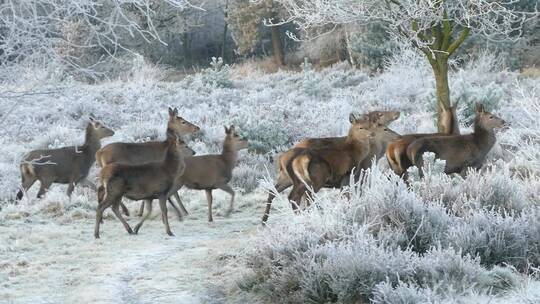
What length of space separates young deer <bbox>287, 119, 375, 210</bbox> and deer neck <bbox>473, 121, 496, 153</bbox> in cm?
204

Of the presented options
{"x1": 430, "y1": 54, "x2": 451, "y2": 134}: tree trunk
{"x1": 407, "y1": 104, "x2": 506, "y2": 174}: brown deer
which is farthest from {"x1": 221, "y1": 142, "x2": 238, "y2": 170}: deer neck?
{"x1": 430, "y1": 54, "x2": 451, "y2": 134}: tree trunk

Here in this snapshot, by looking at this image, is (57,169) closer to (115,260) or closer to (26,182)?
(26,182)

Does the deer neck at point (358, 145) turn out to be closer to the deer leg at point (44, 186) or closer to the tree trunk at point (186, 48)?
the deer leg at point (44, 186)

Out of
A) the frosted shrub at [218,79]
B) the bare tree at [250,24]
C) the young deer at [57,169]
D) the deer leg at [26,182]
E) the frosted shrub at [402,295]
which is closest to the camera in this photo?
the frosted shrub at [402,295]

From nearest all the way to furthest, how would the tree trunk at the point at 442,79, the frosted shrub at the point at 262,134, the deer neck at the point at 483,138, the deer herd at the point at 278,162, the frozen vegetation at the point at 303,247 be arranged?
the frozen vegetation at the point at 303,247 < the deer herd at the point at 278,162 < the deer neck at the point at 483,138 < the tree trunk at the point at 442,79 < the frosted shrub at the point at 262,134

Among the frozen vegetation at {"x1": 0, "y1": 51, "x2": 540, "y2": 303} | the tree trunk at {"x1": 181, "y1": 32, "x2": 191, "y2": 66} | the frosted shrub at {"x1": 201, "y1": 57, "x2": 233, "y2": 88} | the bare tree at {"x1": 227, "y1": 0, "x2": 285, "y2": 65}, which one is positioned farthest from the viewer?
the tree trunk at {"x1": 181, "y1": 32, "x2": 191, "y2": 66}

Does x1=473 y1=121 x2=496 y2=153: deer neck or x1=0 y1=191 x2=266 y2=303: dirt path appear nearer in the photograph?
x1=0 y1=191 x2=266 y2=303: dirt path

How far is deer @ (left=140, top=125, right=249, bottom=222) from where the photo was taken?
43.0ft

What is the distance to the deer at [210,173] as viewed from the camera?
1312cm

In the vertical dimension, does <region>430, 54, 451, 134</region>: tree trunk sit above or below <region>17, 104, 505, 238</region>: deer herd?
above

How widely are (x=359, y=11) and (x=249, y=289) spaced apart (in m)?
11.5

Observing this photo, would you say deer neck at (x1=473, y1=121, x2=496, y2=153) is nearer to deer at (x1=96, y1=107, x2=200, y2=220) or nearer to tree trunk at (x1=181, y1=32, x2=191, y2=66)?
deer at (x1=96, y1=107, x2=200, y2=220)

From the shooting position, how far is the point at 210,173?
526 inches

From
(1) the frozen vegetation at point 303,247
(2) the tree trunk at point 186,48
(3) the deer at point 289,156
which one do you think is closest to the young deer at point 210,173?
(1) the frozen vegetation at point 303,247
